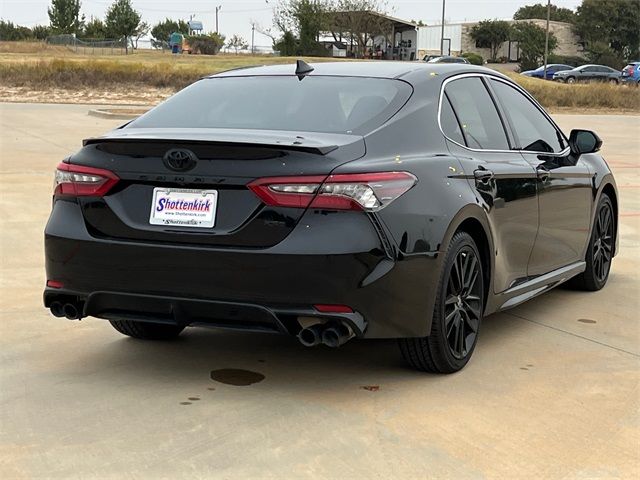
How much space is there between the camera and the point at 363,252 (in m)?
4.21

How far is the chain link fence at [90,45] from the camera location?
7369 centimetres

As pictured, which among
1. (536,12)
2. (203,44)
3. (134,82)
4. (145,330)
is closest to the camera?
(145,330)

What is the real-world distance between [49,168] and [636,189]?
8093 mm

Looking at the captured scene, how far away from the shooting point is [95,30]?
322ft

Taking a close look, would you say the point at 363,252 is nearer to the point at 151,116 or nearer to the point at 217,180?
the point at 217,180

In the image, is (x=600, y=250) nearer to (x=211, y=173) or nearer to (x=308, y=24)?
(x=211, y=173)

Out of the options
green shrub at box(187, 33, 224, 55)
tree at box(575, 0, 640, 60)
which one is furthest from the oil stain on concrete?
tree at box(575, 0, 640, 60)

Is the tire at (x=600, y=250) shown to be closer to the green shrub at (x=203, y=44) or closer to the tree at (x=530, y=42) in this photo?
the tree at (x=530, y=42)

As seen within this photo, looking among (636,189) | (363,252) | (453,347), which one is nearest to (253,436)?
(363,252)

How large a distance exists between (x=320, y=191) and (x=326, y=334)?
62 cm

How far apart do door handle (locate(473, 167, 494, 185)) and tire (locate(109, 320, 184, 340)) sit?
1800 mm

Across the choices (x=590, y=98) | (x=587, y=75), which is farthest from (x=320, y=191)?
(x=587, y=75)

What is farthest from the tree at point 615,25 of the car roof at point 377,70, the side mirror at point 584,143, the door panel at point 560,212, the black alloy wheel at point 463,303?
the black alloy wheel at point 463,303

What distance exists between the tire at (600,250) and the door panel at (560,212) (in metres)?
0.23
